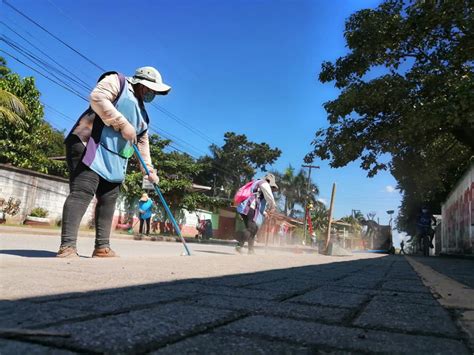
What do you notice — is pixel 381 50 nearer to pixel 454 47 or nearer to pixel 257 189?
pixel 454 47

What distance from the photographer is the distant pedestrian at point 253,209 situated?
8.31 m

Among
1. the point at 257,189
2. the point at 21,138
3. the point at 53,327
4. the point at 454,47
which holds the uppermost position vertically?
the point at 454,47

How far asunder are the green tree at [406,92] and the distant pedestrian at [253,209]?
392 cm

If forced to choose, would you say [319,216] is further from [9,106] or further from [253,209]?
[253,209]

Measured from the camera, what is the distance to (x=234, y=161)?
58250 millimetres

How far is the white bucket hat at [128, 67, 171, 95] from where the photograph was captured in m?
4.23

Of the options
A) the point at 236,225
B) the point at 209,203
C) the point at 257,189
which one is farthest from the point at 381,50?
the point at 236,225

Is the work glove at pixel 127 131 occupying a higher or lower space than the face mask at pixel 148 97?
lower

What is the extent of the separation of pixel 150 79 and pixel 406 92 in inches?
313

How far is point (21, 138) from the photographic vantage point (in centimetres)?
1977

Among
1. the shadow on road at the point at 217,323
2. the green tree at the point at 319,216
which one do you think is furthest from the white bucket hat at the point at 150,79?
the green tree at the point at 319,216

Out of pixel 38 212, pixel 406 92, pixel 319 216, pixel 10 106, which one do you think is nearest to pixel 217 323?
pixel 406 92

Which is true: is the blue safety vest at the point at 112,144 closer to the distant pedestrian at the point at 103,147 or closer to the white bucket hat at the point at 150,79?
the distant pedestrian at the point at 103,147

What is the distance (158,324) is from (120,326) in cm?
13
